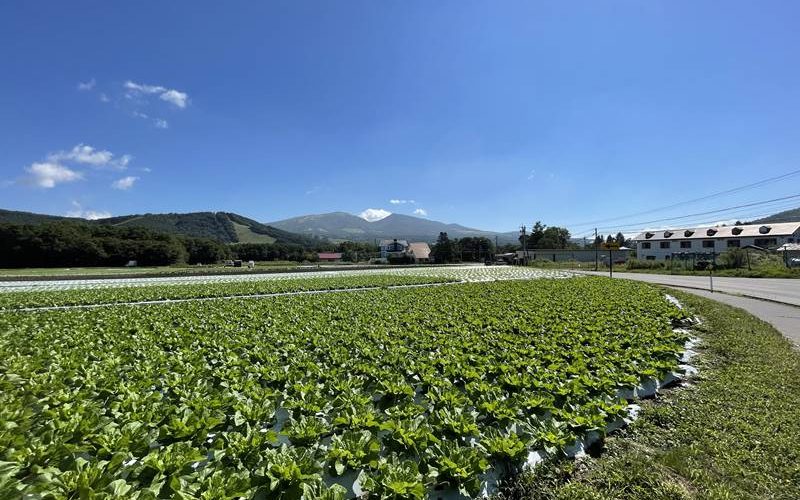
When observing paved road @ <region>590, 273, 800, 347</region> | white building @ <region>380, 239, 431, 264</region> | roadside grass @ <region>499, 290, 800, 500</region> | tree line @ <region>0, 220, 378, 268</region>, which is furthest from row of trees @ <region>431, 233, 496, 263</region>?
roadside grass @ <region>499, 290, 800, 500</region>

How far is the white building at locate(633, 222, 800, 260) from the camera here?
159ft

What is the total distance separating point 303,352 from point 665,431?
544 cm

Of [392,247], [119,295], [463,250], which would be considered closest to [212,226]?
[392,247]

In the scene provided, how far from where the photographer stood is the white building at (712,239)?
48594mm

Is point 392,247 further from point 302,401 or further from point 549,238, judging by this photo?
point 302,401

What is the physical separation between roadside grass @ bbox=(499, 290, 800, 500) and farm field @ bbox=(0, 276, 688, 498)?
0.29 metres

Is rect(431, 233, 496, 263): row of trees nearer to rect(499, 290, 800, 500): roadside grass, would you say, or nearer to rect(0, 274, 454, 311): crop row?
rect(0, 274, 454, 311): crop row

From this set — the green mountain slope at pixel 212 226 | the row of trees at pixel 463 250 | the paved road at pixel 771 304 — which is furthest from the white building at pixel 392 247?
the paved road at pixel 771 304

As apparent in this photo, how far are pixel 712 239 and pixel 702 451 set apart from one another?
66485 mm

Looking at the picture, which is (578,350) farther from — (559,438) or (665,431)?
(559,438)

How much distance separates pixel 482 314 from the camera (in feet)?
35.9

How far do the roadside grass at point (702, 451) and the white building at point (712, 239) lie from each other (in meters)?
49.7

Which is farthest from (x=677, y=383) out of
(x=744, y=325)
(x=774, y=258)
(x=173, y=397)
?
(x=774, y=258)

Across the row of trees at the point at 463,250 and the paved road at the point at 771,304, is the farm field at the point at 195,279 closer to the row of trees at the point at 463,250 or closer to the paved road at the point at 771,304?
the paved road at the point at 771,304
